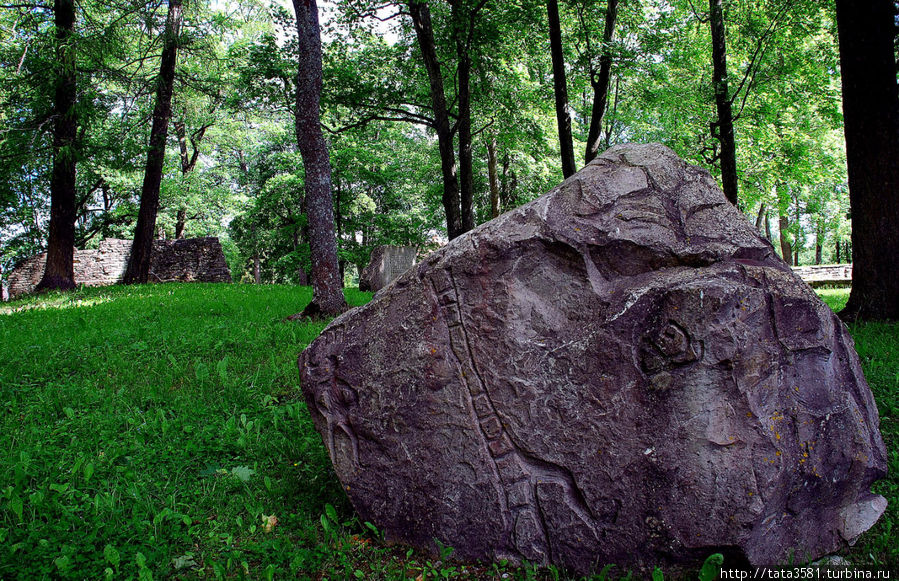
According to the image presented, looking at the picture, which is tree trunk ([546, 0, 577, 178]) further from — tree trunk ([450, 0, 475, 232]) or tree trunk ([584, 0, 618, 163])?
tree trunk ([450, 0, 475, 232])

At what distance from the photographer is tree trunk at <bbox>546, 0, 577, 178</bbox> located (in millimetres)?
9805

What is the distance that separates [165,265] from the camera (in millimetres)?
18062

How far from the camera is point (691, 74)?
16922 millimetres

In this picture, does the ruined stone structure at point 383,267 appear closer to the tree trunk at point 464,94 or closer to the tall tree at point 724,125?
the tree trunk at point 464,94

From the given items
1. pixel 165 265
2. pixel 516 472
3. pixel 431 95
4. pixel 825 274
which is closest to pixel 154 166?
pixel 165 265

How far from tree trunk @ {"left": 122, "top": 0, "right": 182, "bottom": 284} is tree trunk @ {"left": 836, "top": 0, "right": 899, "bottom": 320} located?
48.1ft

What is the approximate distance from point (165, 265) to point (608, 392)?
61.6ft

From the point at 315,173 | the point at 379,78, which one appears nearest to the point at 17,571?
the point at 315,173

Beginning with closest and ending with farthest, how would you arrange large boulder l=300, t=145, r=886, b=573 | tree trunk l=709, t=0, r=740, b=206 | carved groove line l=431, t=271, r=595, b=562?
large boulder l=300, t=145, r=886, b=573, carved groove line l=431, t=271, r=595, b=562, tree trunk l=709, t=0, r=740, b=206

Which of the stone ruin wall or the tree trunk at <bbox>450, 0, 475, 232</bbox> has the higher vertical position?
the tree trunk at <bbox>450, 0, 475, 232</bbox>

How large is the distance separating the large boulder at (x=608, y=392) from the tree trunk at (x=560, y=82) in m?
7.35

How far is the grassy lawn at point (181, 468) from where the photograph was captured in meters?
2.80

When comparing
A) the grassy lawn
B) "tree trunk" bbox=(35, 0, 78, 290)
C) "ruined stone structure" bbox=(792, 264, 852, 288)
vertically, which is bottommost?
the grassy lawn

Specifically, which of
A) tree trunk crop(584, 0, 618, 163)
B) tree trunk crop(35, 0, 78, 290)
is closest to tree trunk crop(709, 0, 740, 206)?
tree trunk crop(584, 0, 618, 163)
